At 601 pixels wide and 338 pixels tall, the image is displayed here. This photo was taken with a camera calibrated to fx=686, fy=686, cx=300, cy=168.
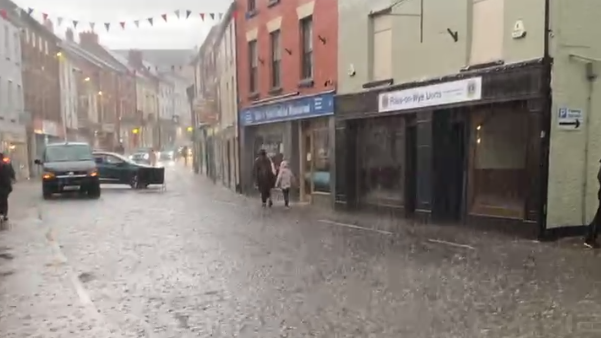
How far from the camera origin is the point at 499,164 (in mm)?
13633

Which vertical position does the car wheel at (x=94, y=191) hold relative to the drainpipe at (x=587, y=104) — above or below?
below

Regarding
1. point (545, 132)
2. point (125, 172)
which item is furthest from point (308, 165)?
point (125, 172)

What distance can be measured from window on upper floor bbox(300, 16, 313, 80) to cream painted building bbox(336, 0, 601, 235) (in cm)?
238

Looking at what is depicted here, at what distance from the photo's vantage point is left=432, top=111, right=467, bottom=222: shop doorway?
14.9m

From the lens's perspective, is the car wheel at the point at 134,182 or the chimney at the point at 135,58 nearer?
the car wheel at the point at 134,182

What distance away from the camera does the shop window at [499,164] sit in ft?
42.7

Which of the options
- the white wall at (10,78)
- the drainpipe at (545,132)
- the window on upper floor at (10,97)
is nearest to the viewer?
the drainpipe at (545,132)

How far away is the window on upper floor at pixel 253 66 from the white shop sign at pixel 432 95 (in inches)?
382

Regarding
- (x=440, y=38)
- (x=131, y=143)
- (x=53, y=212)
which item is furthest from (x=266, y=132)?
(x=131, y=143)

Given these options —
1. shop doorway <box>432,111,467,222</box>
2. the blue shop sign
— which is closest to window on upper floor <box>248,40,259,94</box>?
the blue shop sign

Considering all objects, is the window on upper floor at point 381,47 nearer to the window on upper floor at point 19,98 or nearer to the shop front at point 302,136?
the shop front at point 302,136

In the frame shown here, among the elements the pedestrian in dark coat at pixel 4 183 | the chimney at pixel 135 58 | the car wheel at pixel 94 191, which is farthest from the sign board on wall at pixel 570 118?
the chimney at pixel 135 58

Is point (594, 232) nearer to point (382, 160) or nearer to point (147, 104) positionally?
point (382, 160)

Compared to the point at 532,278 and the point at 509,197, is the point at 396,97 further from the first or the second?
the point at 532,278
